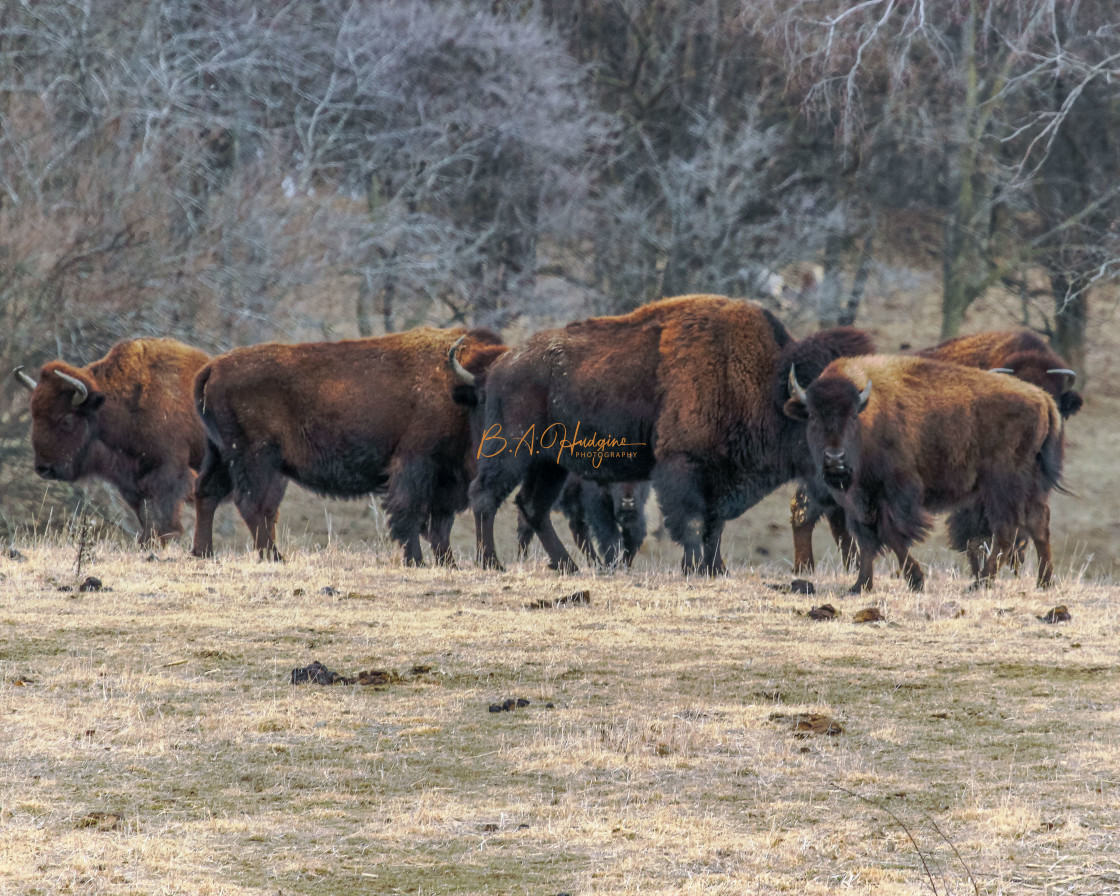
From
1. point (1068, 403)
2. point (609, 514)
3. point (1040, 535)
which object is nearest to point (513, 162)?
point (609, 514)

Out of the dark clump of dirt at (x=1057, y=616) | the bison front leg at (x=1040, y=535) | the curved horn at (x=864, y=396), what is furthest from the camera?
the bison front leg at (x=1040, y=535)

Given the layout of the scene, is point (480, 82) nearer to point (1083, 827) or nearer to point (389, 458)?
point (389, 458)

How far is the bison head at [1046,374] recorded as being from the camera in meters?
12.4

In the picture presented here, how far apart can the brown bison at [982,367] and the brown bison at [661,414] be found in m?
0.69

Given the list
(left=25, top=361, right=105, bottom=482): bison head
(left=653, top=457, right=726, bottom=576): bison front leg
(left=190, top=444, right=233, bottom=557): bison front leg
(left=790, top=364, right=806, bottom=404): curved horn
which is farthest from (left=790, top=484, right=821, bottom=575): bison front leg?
(left=25, top=361, right=105, bottom=482): bison head

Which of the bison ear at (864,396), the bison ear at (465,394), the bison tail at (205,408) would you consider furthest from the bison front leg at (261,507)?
the bison ear at (864,396)

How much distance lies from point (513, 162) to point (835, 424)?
16.5 metres

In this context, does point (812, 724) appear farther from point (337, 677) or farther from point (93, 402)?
point (93, 402)

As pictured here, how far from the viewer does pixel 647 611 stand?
9070 mm

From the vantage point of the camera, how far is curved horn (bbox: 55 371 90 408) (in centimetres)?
1323

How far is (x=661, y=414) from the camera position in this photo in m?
11.7

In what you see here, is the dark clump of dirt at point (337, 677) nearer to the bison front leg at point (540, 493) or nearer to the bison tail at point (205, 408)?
the bison front leg at point (540, 493)

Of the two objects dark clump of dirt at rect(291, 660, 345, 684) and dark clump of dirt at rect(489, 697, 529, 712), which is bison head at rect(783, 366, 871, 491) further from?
dark clump of dirt at rect(291, 660, 345, 684)

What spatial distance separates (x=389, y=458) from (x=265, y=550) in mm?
1302
